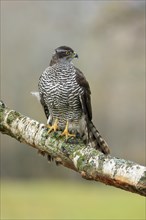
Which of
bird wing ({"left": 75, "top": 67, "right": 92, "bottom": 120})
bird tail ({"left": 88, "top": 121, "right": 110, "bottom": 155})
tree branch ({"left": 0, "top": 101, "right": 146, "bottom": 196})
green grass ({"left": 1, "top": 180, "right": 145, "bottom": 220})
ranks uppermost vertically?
bird wing ({"left": 75, "top": 67, "right": 92, "bottom": 120})

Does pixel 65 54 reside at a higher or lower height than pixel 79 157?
higher

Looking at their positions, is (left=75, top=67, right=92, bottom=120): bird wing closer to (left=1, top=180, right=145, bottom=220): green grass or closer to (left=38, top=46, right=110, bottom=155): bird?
(left=38, top=46, right=110, bottom=155): bird

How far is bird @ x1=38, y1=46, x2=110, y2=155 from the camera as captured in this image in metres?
6.44

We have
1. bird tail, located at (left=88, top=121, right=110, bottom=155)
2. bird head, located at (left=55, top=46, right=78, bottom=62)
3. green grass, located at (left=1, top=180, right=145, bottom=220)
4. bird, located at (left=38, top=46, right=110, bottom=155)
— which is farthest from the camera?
green grass, located at (left=1, top=180, right=145, bottom=220)

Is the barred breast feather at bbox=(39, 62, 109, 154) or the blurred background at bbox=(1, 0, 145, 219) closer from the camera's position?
the barred breast feather at bbox=(39, 62, 109, 154)

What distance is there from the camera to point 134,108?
23438 millimetres

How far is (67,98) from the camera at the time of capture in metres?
6.50

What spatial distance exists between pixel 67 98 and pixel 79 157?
142cm

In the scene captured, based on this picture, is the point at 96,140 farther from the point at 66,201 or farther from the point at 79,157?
the point at 66,201

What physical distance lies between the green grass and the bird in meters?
8.28

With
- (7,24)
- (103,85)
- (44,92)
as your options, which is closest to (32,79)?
(103,85)

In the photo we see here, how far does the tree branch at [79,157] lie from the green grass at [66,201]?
9.12m

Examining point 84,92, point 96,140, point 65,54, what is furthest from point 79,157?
point 65,54

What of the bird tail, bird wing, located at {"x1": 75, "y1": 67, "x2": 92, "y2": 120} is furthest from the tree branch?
bird wing, located at {"x1": 75, "y1": 67, "x2": 92, "y2": 120}
